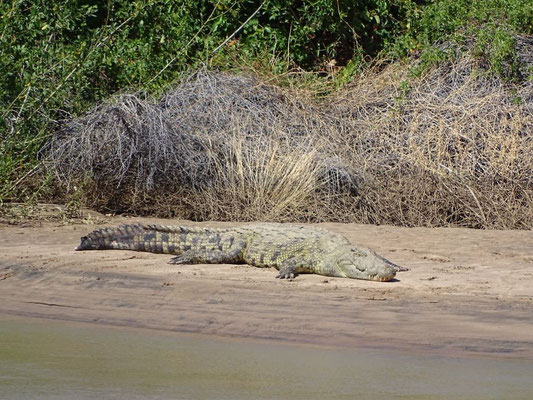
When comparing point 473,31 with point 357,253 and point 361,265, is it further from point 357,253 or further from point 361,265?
point 361,265

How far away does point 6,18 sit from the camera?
34.0 feet

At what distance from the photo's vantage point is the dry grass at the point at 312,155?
11.2 metres

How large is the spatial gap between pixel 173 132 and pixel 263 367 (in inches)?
274

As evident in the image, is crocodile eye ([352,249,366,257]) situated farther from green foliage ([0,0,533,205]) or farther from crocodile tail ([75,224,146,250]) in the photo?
green foliage ([0,0,533,205])

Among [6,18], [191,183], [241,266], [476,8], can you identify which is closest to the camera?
[241,266]

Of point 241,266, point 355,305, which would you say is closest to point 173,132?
point 241,266

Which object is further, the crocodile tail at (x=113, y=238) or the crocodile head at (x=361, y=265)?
the crocodile tail at (x=113, y=238)

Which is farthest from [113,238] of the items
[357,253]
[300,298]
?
[300,298]

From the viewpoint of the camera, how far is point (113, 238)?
8.64 metres

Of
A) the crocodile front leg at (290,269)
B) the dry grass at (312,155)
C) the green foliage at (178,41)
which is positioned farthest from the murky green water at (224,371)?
the dry grass at (312,155)

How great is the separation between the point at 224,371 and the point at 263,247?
312 cm

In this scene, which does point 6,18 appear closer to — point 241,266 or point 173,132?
point 173,132

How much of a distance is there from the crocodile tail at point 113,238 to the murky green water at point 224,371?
7.97ft

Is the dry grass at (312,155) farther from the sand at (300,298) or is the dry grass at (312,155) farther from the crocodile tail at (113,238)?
the crocodile tail at (113,238)
